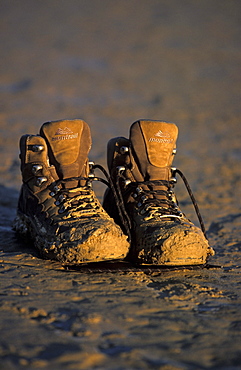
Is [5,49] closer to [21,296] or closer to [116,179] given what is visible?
[116,179]

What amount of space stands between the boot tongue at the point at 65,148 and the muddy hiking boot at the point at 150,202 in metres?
0.25

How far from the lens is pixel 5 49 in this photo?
40.2 feet

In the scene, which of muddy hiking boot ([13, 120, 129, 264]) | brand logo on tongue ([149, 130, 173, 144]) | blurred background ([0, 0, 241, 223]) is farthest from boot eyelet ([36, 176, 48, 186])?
blurred background ([0, 0, 241, 223])

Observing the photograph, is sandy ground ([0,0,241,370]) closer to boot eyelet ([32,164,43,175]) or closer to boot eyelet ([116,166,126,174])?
boot eyelet ([32,164,43,175])

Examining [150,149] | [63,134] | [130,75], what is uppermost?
[130,75]

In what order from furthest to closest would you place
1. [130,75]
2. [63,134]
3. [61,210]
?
1. [130,75]
2. [63,134]
3. [61,210]

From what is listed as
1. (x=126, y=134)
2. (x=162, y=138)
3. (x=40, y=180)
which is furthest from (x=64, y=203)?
(x=126, y=134)

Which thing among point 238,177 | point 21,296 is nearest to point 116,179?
point 21,296

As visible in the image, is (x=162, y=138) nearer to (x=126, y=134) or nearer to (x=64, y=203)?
(x=64, y=203)

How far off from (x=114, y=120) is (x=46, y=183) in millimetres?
5181

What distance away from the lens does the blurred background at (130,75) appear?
21.9ft

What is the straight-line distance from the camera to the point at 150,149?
9.95ft

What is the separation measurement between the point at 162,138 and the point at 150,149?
11cm

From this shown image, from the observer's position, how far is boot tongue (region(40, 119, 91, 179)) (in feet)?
9.72
